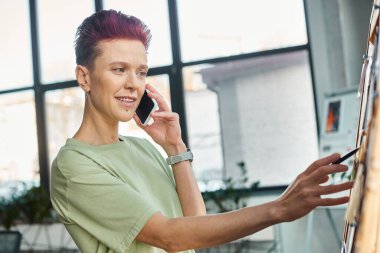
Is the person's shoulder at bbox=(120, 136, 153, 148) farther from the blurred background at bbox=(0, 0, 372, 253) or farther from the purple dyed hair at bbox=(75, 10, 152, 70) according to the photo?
the blurred background at bbox=(0, 0, 372, 253)

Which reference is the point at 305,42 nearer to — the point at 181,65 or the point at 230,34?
the point at 230,34

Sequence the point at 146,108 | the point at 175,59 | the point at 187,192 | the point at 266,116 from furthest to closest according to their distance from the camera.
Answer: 1. the point at 175,59
2. the point at 266,116
3. the point at 146,108
4. the point at 187,192

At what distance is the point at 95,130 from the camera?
3.63 feet

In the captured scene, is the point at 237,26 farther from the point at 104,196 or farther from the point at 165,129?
the point at 104,196

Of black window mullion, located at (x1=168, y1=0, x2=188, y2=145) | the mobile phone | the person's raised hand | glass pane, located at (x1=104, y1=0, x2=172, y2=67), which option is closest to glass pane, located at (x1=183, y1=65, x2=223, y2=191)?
black window mullion, located at (x1=168, y1=0, x2=188, y2=145)

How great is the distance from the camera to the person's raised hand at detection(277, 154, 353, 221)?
66cm

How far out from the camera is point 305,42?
177 inches

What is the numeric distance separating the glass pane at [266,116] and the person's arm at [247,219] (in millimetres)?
3608

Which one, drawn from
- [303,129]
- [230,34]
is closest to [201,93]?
[230,34]

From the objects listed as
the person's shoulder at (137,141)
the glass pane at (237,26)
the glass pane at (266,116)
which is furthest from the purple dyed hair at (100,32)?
the glass pane at (237,26)

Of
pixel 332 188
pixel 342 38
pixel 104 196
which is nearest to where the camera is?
pixel 332 188

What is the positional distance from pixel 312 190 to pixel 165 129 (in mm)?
629

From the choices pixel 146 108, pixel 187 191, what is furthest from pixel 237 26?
pixel 187 191

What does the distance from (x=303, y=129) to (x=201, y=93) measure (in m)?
0.91
